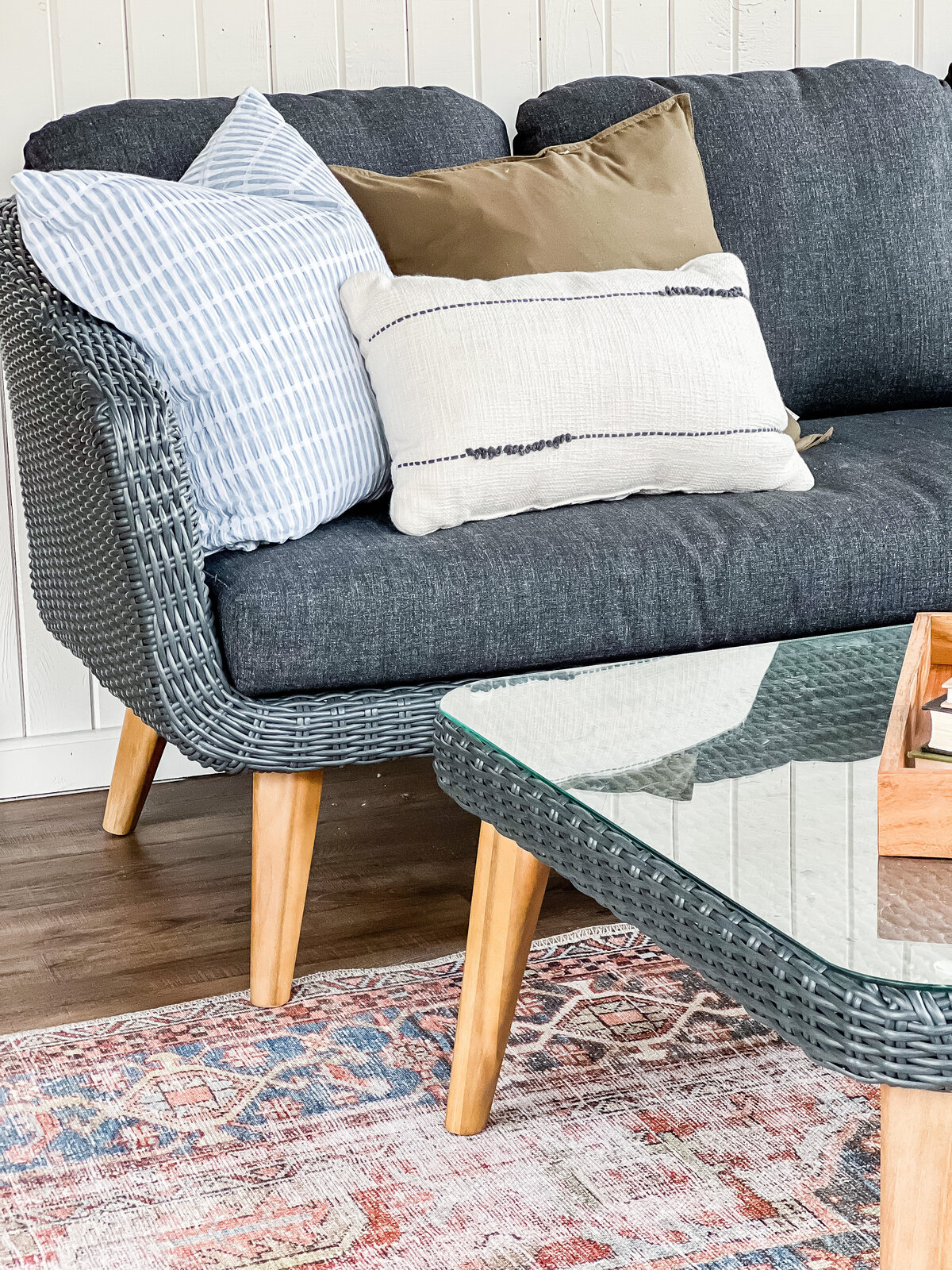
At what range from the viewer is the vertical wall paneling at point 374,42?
89.5 inches

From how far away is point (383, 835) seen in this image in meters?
1.99

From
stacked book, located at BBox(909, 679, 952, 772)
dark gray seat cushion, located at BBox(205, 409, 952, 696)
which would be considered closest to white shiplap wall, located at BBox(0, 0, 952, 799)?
dark gray seat cushion, located at BBox(205, 409, 952, 696)

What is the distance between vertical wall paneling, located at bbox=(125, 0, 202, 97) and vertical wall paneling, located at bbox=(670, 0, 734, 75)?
0.85m

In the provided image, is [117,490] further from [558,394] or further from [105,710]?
[105,710]

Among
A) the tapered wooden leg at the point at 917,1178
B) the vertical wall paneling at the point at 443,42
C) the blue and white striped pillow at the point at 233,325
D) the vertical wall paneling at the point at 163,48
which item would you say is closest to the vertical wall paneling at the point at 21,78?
the vertical wall paneling at the point at 163,48

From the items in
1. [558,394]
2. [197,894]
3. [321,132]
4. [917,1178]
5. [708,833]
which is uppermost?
[321,132]

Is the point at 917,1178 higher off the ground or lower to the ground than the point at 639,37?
lower

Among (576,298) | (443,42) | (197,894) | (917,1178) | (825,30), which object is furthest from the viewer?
(825,30)

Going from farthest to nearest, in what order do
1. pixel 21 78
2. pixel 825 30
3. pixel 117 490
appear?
pixel 825 30, pixel 21 78, pixel 117 490

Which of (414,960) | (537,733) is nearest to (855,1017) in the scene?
(537,733)

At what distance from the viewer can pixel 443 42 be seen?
2.33 meters

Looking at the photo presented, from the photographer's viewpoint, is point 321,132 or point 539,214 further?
point 321,132

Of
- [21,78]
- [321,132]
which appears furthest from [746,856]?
[21,78]

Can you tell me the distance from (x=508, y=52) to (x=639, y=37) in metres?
0.25
